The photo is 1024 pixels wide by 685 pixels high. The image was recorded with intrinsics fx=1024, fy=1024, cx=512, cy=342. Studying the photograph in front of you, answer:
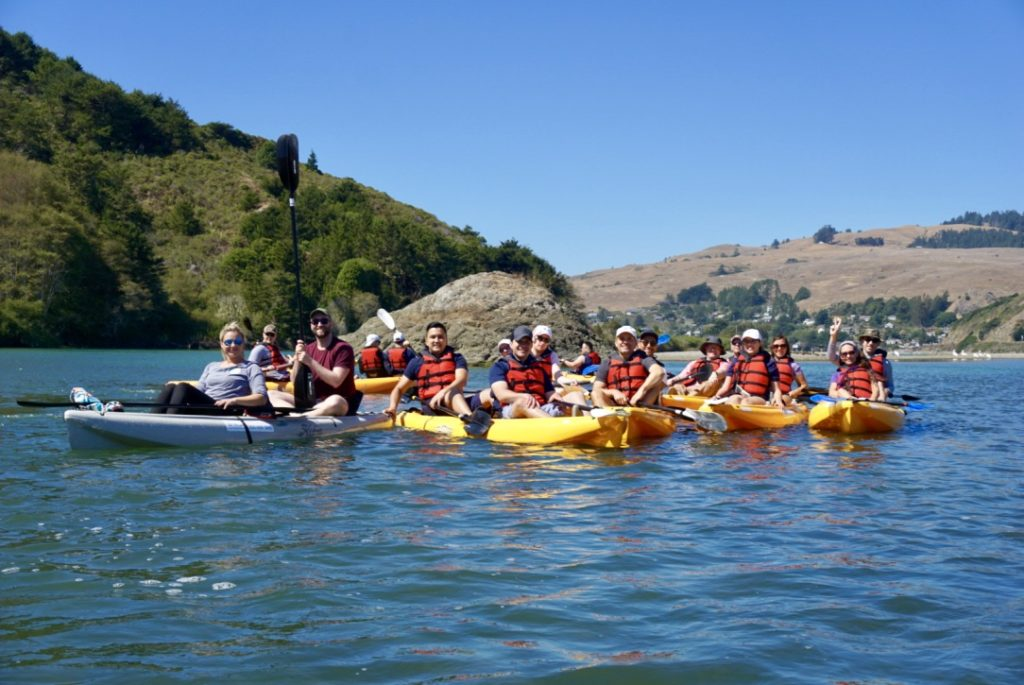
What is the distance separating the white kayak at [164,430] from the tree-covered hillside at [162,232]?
3636 cm

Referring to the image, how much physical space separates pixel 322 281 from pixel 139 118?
37.7 meters

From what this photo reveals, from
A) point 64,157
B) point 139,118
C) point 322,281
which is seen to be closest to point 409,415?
point 322,281

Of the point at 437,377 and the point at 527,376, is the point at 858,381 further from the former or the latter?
the point at 437,377

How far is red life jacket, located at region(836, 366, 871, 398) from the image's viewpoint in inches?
527

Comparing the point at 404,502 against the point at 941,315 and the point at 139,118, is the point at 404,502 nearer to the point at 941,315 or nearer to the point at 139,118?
the point at 139,118

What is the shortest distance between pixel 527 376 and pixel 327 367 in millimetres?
2185

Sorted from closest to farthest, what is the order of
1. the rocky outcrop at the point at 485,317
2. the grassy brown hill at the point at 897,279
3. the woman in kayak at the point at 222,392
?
the woman in kayak at the point at 222,392
the rocky outcrop at the point at 485,317
the grassy brown hill at the point at 897,279

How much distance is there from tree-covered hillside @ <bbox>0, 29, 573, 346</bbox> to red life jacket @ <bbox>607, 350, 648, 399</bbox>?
37.6 metres

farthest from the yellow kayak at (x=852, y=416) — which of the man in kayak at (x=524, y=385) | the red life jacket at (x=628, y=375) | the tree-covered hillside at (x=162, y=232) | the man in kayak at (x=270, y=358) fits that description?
the tree-covered hillside at (x=162, y=232)

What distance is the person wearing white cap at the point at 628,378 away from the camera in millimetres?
11141

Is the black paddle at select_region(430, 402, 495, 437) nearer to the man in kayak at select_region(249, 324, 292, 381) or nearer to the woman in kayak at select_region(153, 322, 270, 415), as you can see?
the woman in kayak at select_region(153, 322, 270, 415)

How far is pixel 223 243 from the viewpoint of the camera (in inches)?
2803

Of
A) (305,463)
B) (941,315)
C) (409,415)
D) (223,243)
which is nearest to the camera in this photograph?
(305,463)

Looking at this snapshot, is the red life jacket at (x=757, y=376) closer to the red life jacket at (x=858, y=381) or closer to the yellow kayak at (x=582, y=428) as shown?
the red life jacket at (x=858, y=381)
